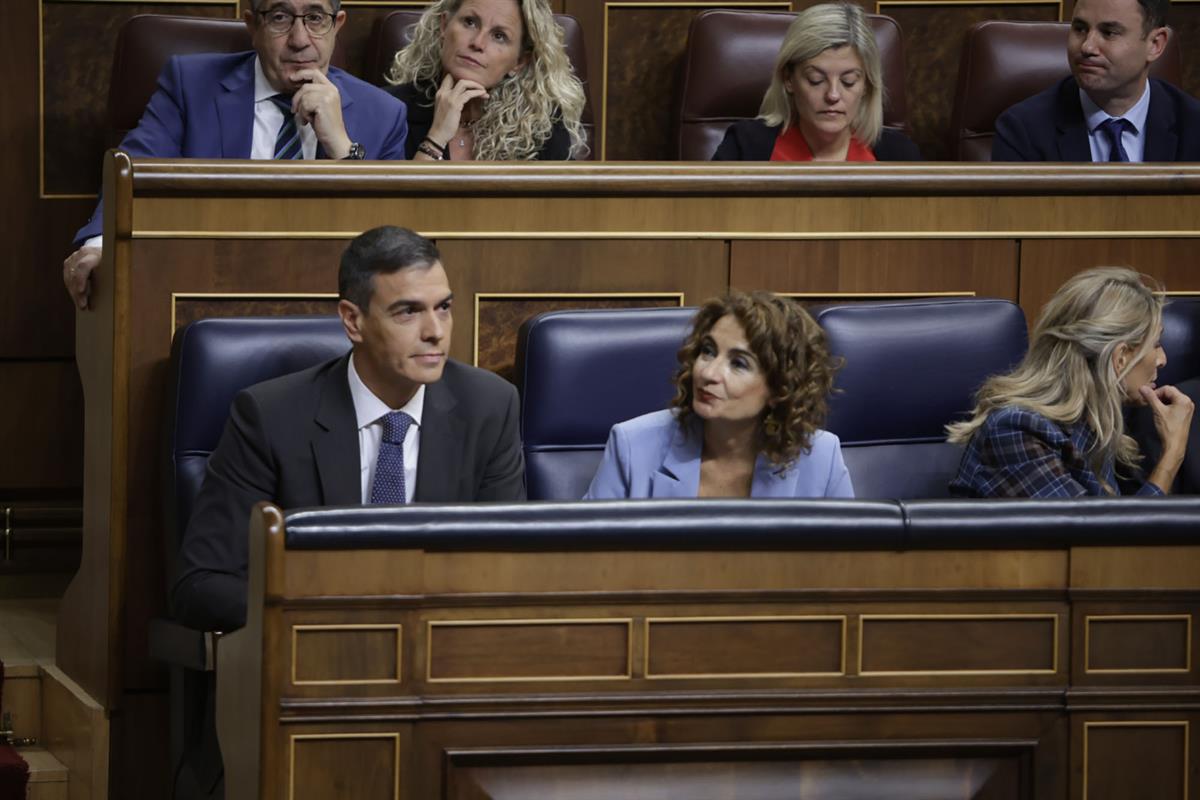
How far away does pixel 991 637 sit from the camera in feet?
3.31

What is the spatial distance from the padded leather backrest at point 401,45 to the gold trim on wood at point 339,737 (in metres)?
1.05

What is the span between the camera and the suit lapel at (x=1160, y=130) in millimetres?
1850

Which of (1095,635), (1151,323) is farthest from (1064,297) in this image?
(1095,635)

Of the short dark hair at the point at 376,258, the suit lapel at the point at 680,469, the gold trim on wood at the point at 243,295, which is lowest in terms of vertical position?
the suit lapel at the point at 680,469

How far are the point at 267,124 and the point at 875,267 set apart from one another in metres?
0.55

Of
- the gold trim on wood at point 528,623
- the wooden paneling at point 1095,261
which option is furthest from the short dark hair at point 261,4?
the gold trim on wood at point 528,623

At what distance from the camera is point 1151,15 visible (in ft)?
6.20

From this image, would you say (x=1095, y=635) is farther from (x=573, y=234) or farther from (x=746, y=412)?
(x=573, y=234)

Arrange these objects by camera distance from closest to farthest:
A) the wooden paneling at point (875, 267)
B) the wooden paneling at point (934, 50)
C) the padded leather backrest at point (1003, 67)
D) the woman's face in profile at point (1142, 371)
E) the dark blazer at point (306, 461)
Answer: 1. the dark blazer at point (306, 461)
2. the woman's face in profile at point (1142, 371)
3. the wooden paneling at point (875, 267)
4. the padded leather backrest at point (1003, 67)
5. the wooden paneling at point (934, 50)

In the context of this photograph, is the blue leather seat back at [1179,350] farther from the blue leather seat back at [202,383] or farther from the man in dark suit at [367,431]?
the blue leather seat back at [202,383]

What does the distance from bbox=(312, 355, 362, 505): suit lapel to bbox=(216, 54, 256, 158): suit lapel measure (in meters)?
0.41

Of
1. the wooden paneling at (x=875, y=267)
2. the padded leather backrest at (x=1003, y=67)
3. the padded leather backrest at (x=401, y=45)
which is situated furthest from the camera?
the padded leather backrest at (x=1003, y=67)

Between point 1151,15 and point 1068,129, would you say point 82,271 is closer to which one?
point 1068,129

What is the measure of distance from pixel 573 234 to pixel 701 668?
604mm
